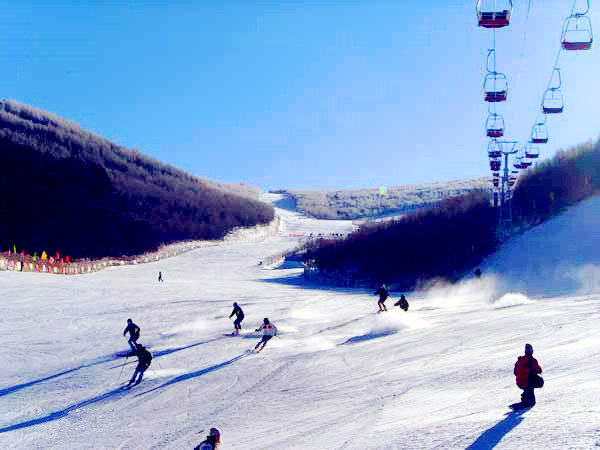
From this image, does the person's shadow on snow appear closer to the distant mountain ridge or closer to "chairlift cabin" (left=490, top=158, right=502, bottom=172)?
"chairlift cabin" (left=490, top=158, right=502, bottom=172)

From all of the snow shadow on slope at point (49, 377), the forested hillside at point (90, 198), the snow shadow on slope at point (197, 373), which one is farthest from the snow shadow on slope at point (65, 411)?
the forested hillside at point (90, 198)

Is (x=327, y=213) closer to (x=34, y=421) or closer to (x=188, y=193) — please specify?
(x=188, y=193)

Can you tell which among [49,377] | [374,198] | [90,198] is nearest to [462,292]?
[49,377]

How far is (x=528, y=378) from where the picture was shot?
26.2ft

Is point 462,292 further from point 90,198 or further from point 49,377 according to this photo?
point 90,198

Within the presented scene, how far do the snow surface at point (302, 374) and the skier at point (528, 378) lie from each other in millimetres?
207

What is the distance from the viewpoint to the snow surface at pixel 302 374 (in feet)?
27.5

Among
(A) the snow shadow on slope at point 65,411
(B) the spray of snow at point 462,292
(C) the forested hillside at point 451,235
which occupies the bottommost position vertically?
(A) the snow shadow on slope at point 65,411

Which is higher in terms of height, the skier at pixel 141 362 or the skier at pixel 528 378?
the skier at pixel 528 378

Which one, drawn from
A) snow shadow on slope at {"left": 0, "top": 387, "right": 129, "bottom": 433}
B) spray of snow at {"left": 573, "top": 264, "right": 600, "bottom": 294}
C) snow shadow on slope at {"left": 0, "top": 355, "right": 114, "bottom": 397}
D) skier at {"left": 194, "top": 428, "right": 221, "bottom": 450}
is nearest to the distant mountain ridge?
spray of snow at {"left": 573, "top": 264, "right": 600, "bottom": 294}

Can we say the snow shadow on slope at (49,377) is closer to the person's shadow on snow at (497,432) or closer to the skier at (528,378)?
the person's shadow on snow at (497,432)

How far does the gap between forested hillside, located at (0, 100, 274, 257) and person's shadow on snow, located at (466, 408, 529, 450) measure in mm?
62304

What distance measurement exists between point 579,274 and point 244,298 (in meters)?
15.7

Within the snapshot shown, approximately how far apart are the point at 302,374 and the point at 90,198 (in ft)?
268
